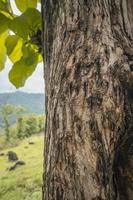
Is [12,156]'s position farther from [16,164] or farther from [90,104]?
[90,104]

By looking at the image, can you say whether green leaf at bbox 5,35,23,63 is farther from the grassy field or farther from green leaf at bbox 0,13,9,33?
the grassy field

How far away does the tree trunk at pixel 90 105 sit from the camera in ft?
2.08

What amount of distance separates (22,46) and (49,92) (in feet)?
0.93

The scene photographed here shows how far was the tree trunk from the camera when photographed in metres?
0.63

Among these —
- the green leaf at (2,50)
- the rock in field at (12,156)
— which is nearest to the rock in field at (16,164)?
the rock in field at (12,156)

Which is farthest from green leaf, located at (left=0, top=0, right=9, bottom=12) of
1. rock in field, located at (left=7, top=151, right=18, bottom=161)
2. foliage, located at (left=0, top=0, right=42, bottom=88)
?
rock in field, located at (left=7, top=151, right=18, bottom=161)

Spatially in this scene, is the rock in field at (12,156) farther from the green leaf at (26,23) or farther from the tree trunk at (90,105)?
the tree trunk at (90,105)

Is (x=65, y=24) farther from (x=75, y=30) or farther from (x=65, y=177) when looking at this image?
(x=65, y=177)

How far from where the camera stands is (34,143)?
22.0m

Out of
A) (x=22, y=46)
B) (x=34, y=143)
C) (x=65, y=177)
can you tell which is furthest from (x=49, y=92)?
(x=34, y=143)

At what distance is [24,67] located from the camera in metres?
1.03

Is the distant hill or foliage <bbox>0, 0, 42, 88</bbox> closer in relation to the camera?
foliage <bbox>0, 0, 42, 88</bbox>

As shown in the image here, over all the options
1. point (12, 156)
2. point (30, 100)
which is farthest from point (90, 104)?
point (30, 100)

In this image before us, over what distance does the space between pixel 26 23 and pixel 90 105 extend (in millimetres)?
339
